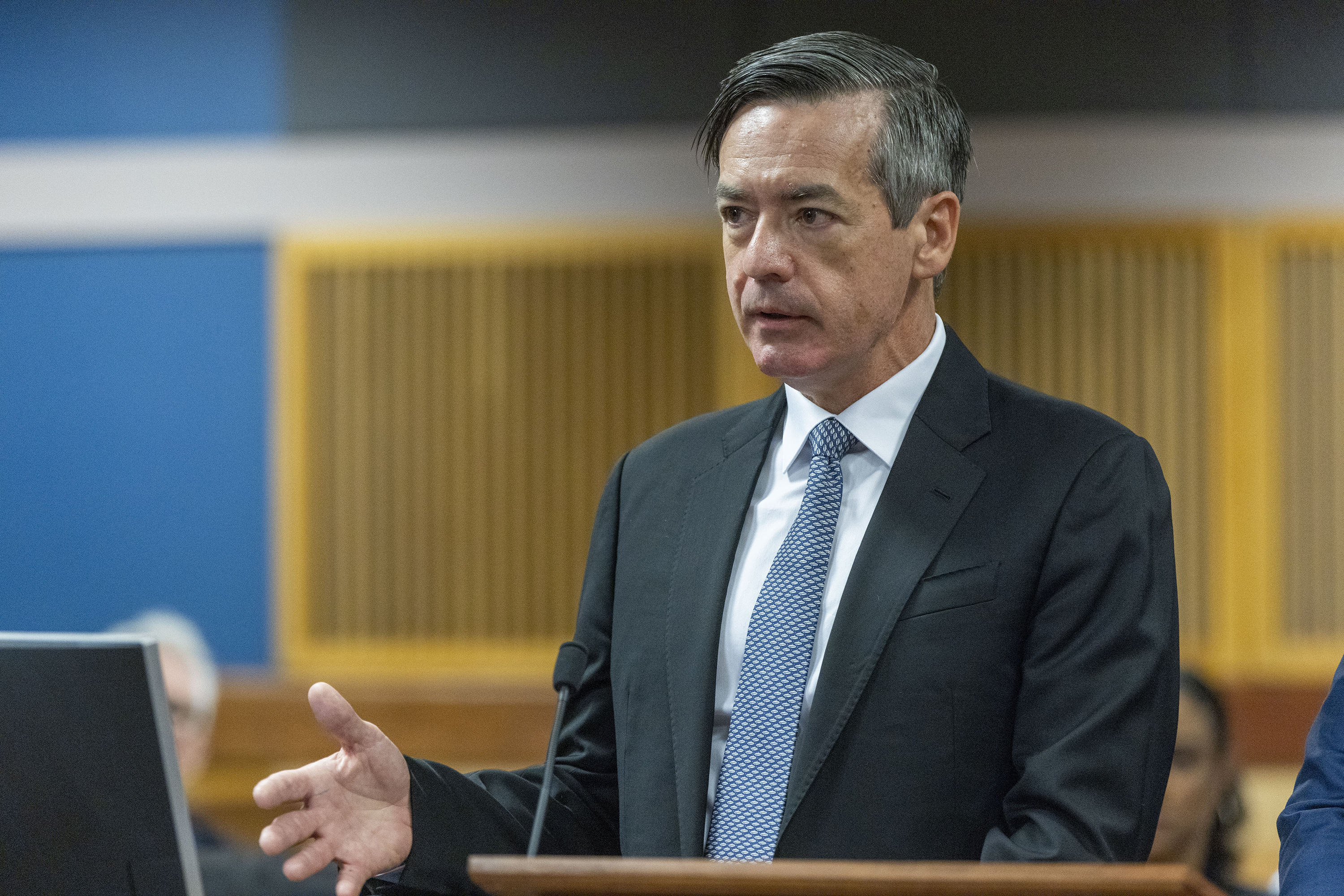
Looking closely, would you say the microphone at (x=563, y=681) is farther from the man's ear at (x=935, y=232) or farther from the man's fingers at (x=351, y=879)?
the man's ear at (x=935, y=232)

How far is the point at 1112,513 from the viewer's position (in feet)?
4.65

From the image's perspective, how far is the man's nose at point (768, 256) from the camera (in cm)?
149

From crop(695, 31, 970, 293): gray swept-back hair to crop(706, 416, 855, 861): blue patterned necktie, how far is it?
0.38 m

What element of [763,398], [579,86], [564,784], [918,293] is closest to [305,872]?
[564,784]

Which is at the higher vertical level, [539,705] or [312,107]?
[312,107]

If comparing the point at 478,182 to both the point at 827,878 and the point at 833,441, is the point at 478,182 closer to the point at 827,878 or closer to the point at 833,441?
the point at 833,441

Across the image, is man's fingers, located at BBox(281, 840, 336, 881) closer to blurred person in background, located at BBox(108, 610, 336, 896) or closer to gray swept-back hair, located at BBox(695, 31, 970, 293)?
blurred person in background, located at BBox(108, 610, 336, 896)

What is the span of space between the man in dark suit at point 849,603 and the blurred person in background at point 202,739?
1.54ft

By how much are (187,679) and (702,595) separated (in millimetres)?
2422

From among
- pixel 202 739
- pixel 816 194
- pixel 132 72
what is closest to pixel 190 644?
pixel 202 739

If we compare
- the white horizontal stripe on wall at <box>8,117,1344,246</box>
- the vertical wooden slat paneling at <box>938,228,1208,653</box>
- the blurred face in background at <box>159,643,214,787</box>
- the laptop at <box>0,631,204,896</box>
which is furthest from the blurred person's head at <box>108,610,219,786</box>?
the vertical wooden slat paneling at <box>938,228,1208,653</box>

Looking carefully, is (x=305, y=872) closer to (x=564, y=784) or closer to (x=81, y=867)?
(x=81, y=867)

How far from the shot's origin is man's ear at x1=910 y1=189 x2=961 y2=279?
1569 millimetres

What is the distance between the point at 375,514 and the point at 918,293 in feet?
10.6
